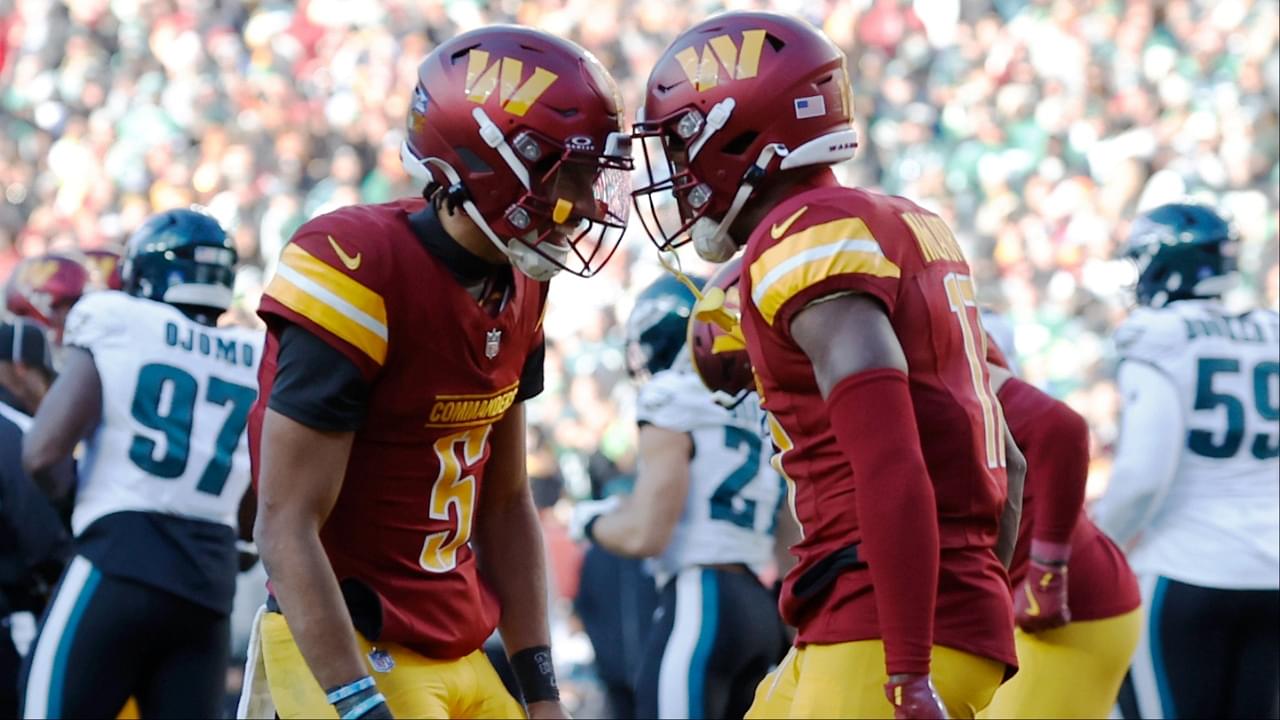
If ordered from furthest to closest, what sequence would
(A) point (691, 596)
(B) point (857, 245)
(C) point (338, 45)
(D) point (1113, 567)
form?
(C) point (338, 45)
(A) point (691, 596)
(D) point (1113, 567)
(B) point (857, 245)

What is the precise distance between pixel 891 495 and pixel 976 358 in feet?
1.31

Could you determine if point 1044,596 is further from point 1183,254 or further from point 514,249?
point 514,249

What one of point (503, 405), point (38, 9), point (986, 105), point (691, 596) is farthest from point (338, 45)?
point (503, 405)

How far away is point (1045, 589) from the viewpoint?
14.8 ft

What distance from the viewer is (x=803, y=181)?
3.04 metres

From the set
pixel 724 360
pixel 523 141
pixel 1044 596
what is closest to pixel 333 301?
pixel 523 141

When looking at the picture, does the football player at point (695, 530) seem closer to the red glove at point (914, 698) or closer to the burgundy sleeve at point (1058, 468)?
the burgundy sleeve at point (1058, 468)

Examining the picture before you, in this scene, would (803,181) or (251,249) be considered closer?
(803,181)

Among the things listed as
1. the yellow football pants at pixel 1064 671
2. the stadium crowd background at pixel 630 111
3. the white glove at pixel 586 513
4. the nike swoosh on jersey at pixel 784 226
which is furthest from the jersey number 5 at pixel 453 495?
the stadium crowd background at pixel 630 111

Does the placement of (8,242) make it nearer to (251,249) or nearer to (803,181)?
(251,249)

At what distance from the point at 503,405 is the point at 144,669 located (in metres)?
2.03

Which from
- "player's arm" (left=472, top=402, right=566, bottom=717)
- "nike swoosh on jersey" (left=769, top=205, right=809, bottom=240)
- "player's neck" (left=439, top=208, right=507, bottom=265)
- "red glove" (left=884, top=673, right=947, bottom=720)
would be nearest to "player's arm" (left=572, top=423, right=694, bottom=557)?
"player's arm" (left=472, top=402, right=566, bottom=717)

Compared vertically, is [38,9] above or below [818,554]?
above

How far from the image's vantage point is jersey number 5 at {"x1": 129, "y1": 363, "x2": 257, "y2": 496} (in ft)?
15.8
